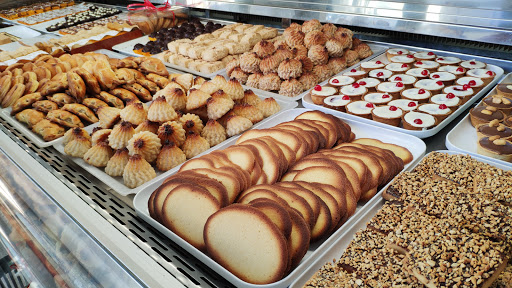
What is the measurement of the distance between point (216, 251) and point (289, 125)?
1.22 meters

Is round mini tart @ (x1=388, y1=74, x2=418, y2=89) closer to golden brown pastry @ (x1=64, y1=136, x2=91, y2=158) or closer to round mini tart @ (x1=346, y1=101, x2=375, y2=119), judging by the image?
round mini tart @ (x1=346, y1=101, x2=375, y2=119)

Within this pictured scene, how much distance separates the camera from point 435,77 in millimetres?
3379

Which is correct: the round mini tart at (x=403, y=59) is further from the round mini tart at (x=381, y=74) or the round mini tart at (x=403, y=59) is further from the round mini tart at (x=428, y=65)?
the round mini tart at (x=381, y=74)

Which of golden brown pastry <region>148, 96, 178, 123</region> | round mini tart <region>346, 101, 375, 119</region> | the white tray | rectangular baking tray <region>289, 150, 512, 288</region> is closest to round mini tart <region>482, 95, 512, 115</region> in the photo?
round mini tart <region>346, 101, 375, 119</region>

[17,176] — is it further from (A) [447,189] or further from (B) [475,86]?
(B) [475,86]

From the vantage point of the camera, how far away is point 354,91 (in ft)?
10.8

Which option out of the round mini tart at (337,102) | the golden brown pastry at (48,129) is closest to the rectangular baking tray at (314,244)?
the round mini tart at (337,102)

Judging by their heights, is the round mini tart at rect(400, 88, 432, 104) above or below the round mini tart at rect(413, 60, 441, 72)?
below

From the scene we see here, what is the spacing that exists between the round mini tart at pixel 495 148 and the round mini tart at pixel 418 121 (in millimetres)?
397

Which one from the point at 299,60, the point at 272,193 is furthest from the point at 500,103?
the point at 272,193

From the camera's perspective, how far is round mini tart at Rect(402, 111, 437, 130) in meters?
2.67

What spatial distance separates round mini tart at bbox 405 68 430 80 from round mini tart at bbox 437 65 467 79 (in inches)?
6.1

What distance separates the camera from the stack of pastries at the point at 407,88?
2.86 metres

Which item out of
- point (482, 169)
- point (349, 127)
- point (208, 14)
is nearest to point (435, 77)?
point (349, 127)
